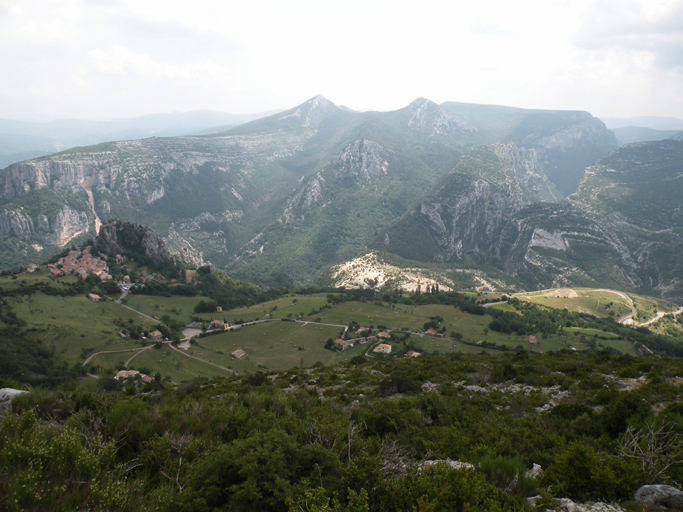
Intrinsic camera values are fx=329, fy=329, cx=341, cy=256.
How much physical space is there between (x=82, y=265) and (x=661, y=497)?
124 meters

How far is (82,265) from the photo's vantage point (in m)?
98.2

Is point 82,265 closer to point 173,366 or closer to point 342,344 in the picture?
point 173,366

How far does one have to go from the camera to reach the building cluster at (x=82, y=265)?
92.9m

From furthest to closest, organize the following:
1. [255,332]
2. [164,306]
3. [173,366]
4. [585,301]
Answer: [585,301]
[164,306]
[255,332]
[173,366]

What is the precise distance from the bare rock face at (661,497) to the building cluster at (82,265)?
115m

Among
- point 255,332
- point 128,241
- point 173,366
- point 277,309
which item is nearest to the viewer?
point 173,366

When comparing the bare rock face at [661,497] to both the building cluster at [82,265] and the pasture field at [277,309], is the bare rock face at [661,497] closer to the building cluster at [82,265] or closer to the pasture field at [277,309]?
the pasture field at [277,309]

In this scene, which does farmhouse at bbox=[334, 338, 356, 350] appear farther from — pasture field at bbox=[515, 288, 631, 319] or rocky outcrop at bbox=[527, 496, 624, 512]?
pasture field at bbox=[515, 288, 631, 319]

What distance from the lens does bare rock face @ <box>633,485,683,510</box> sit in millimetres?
6371

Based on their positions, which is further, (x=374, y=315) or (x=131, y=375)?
(x=374, y=315)

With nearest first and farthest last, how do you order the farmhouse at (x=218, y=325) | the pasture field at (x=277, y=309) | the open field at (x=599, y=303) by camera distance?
the farmhouse at (x=218, y=325) < the pasture field at (x=277, y=309) < the open field at (x=599, y=303)

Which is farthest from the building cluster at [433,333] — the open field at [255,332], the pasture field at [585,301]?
the pasture field at [585,301]

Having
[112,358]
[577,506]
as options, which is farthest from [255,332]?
[577,506]

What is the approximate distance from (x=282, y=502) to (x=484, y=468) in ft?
16.0
